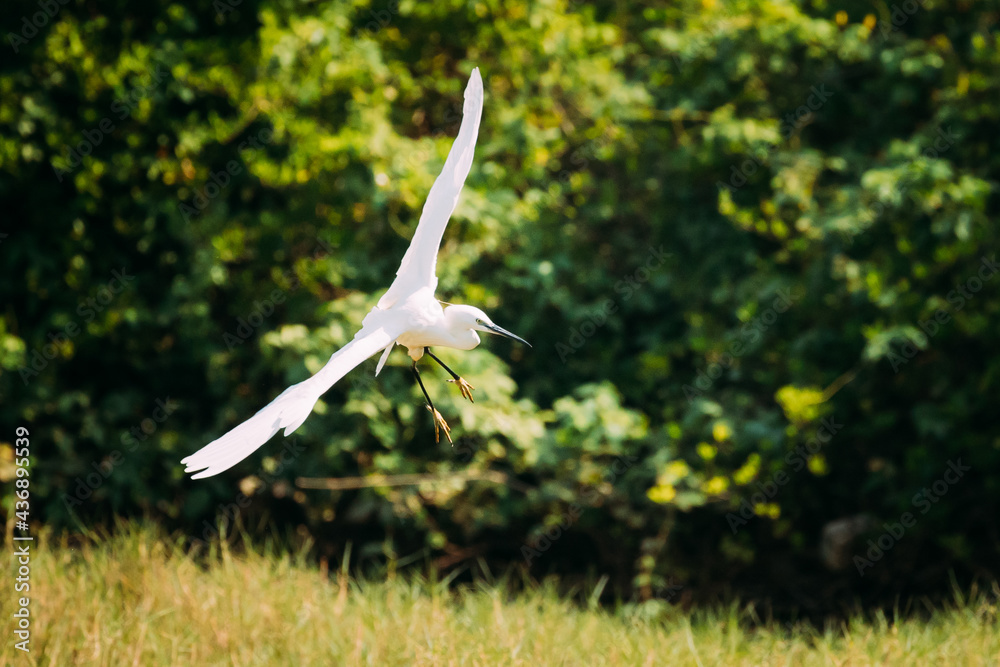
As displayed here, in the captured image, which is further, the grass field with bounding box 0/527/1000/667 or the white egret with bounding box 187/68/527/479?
the grass field with bounding box 0/527/1000/667

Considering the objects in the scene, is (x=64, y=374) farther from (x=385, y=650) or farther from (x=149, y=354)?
(x=385, y=650)

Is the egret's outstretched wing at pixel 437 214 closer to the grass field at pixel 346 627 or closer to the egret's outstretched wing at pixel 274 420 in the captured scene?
the egret's outstretched wing at pixel 274 420

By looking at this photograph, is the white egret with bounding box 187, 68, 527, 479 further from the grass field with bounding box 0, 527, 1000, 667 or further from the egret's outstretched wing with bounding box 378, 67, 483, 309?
the grass field with bounding box 0, 527, 1000, 667

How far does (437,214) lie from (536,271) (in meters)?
2.64

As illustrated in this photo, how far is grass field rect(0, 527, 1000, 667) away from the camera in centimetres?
336

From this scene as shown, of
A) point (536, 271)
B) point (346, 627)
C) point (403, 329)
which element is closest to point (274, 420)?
point (403, 329)

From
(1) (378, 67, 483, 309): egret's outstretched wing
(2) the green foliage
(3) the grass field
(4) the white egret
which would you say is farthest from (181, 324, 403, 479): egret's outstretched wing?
(2) the green foliage

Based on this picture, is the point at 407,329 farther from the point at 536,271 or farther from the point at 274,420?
the point at 536,271

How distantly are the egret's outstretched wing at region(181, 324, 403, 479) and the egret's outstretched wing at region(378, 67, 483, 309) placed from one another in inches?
12.3

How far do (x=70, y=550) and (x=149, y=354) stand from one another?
1.52 metres

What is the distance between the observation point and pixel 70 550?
4.36m

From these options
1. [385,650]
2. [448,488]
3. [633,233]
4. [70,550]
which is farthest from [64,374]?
[633,233]

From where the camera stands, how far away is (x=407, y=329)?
6.54 ft

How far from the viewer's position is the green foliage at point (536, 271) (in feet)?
15.3
